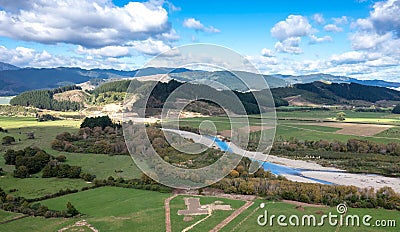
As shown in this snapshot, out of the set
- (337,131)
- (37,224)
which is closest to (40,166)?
(37,224)

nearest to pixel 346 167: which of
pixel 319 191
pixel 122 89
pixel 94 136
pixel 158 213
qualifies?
pixel 319 191

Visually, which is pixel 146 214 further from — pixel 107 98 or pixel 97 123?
pixel 107 98

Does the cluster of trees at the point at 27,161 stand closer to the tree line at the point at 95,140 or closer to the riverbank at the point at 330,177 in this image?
the tree line at the point at 95,140

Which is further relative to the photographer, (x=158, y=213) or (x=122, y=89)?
(x=122, y=89)

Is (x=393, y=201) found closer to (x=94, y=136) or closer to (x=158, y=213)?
(x=158, y=213)

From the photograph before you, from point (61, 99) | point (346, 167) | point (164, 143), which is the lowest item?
point (346, 167)

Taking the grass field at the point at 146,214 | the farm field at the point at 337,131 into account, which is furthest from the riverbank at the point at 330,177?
the farm field at the point at 337,131

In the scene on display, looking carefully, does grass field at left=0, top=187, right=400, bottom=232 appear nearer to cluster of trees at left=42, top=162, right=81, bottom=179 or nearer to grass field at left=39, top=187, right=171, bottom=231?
grass field at left=39, top=187, right=171, bottom=231
